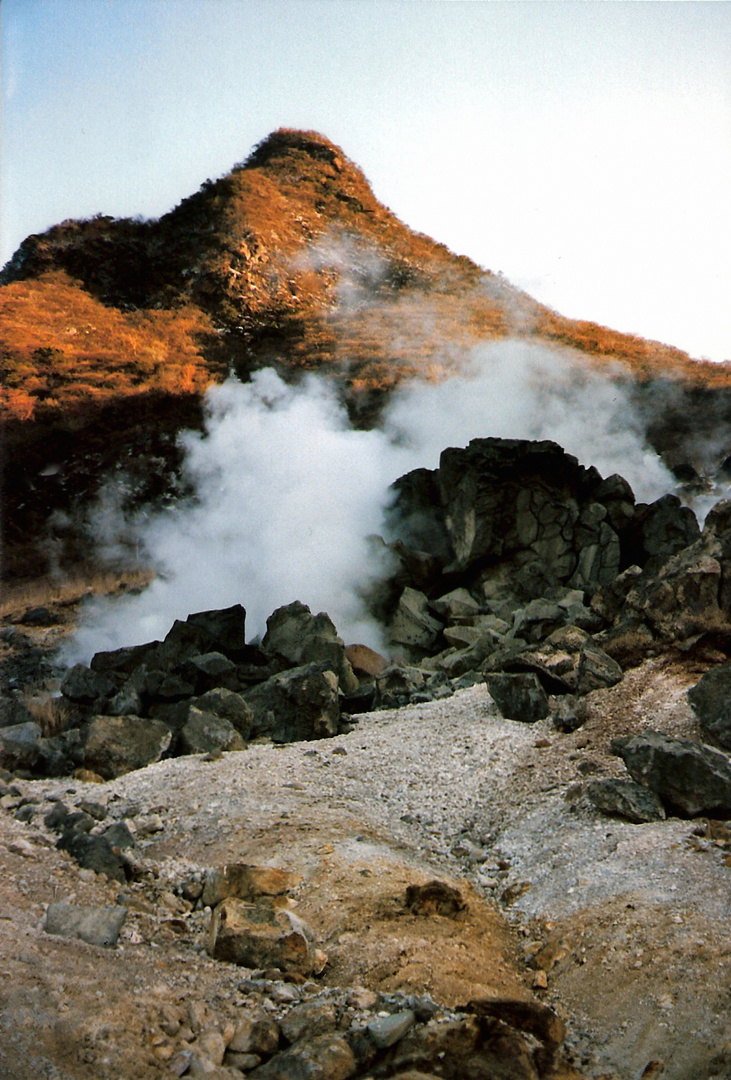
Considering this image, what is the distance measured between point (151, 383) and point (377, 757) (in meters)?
23.3

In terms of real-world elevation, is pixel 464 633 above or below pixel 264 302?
below

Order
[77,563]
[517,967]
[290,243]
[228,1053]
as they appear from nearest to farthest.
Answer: [228,1053] → [517,967] → [77,563] → [290,243]

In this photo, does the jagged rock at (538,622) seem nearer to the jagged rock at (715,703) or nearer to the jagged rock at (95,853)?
the jagged rock at (715,703)

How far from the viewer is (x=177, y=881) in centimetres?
505

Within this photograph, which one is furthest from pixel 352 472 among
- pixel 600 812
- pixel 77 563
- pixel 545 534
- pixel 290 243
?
pixel 290 243

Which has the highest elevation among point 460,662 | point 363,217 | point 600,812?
point 363,217

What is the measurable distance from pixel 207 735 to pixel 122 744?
0.90 metres

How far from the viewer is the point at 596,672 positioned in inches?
358

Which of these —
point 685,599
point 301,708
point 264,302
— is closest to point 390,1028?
point 301,708

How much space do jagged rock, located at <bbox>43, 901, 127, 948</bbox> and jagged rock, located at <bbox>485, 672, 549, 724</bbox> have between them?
5.62m

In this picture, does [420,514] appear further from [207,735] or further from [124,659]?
[207,735]

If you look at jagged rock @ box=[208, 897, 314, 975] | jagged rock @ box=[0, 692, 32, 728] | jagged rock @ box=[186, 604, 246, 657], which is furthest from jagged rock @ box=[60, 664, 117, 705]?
jagged rock @ box=[208, 897, 314, 975]

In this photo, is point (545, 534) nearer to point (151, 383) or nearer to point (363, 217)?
point (151, 383)

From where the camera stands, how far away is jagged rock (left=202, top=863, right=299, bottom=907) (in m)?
4.64
